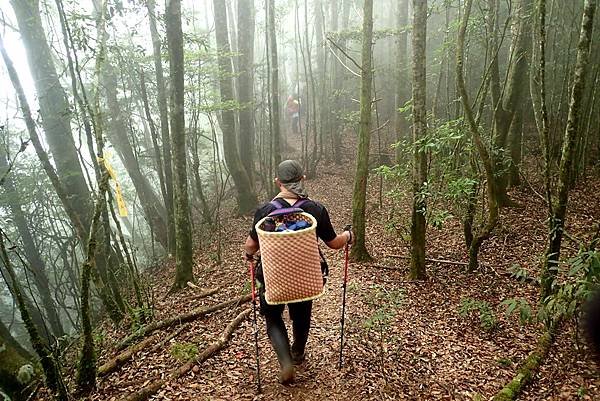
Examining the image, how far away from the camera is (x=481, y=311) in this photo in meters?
5.42

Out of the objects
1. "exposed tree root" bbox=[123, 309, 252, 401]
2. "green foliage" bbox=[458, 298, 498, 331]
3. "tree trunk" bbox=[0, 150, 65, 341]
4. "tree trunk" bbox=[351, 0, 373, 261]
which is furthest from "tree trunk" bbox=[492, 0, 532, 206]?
"tree trunk" bbox=[0, 150, 65, 341]

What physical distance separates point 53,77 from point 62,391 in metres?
7.74

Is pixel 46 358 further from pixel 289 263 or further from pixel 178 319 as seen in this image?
pixel 289 263

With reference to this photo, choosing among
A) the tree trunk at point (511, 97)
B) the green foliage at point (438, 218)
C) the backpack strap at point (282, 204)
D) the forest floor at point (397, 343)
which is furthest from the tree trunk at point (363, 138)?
the backpack strap at point (282, 204)

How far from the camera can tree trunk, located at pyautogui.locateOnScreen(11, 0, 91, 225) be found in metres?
8.50

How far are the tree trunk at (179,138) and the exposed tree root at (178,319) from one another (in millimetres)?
1517

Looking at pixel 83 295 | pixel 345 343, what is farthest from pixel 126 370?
pixel 345 343

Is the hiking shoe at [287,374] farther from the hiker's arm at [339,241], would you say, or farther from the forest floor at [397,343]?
the hiker's arm at [339,241]

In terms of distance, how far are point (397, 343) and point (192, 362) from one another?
101 inches

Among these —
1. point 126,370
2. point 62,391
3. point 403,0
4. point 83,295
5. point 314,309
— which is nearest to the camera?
point 62,391

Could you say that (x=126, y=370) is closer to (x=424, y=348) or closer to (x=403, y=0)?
(x=424, y=348)

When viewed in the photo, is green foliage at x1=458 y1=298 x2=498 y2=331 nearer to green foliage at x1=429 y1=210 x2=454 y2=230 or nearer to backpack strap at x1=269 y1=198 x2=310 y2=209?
green foliage at x1=429 y1=210 x2=454 y2=230

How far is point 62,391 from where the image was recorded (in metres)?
3.66

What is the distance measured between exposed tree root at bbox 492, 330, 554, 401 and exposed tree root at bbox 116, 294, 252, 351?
3.83 meters
